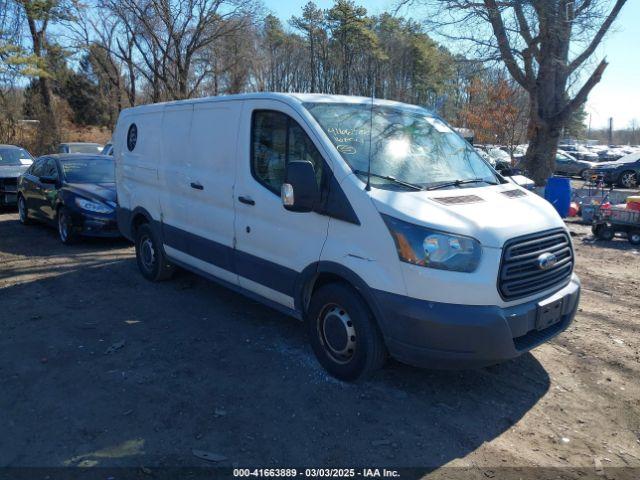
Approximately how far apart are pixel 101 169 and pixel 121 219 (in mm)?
2979

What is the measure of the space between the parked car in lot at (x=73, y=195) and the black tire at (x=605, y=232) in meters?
8.79

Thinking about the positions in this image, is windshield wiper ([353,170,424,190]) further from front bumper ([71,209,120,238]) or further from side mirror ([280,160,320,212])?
front bumper ([71,209,120,238])

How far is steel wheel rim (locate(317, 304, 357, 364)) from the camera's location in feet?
12.8

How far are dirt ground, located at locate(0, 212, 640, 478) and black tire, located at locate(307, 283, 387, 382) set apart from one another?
0.51ft

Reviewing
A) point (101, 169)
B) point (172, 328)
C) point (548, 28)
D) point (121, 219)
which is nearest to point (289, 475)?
point (172, 328)

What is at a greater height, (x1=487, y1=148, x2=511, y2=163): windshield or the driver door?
(x1=487, y1=148, x2=511, y2=163): windshield

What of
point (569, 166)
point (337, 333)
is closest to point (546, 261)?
point (337, 333)

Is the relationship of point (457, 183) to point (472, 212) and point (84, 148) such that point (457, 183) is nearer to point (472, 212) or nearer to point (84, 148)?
point (472, 212)

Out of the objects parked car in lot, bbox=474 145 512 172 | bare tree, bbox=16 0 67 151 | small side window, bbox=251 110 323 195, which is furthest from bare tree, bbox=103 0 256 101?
small side window, bbox=251 110 323 195

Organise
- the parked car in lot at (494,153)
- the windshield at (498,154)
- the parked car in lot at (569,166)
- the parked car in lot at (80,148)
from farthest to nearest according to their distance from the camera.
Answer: the parked car in lot at (569,166)
the windshield at (498,154)
the parked car in lot at (494,153)
the parked car in lot at (80,148)

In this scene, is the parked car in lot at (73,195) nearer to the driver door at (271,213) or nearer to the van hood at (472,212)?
the driver door at (271,213)

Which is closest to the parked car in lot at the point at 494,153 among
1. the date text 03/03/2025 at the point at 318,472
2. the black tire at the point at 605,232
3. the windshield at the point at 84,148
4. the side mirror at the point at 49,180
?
the black tire at the point at 605,232

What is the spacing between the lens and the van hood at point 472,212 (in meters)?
3.43

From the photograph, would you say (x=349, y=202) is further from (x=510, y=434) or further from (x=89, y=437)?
(x=89, y=437)
